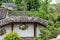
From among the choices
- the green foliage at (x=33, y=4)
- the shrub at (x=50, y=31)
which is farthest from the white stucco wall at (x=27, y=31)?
the green foliage at (x=33, y=4)

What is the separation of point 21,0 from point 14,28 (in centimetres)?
1827

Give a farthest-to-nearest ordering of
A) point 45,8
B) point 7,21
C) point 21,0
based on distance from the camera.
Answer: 1. point 21,0
2. point 45,8
3. point 7,21

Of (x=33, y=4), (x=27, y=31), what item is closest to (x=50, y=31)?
(x=27, y=31)

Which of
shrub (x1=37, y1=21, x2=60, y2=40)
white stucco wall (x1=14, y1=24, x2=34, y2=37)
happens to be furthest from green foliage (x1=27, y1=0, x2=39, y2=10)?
shrub (x1=37, y1=21, x2=60, y2=40)

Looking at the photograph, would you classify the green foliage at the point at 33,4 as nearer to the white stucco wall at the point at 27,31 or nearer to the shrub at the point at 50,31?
the white stucco wall at the point at 27,31

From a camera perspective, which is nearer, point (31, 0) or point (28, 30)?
point (28, 30)

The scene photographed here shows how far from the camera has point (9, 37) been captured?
14773 mm

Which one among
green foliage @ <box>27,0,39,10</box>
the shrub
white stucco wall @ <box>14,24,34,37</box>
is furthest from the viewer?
green foliage @ <box>27,0,39,10</box>

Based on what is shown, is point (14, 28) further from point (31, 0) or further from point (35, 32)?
point (31, 0)

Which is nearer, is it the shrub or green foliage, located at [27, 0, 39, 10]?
the shrub

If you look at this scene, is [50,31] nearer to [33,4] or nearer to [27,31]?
[27,31]

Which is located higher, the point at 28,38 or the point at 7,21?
the point at 7,21

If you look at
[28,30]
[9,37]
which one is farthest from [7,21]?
[9,37]

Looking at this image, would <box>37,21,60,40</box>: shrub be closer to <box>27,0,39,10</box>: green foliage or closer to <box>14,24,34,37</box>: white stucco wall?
<box>14,24,34,37</box>: white stucco wall
